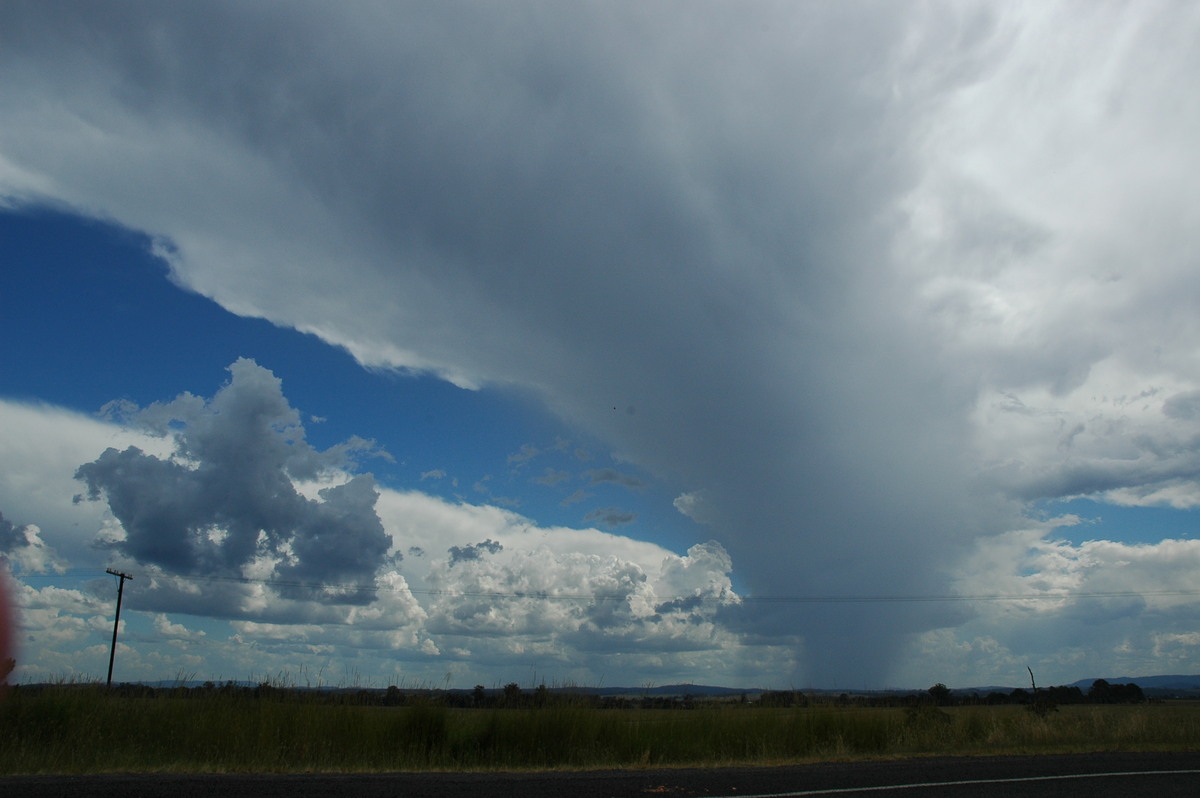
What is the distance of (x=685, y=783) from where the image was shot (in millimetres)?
16000

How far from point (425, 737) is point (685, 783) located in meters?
10.1

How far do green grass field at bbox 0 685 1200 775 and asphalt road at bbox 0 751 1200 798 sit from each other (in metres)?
2.66

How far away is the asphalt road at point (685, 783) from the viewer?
13789 millimetres

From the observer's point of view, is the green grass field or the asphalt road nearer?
the asphalt road

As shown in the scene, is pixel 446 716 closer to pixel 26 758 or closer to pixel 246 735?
pixel 246 735

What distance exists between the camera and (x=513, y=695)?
26.0m

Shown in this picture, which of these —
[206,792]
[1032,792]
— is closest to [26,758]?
[206,792]

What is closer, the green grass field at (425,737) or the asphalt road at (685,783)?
the asphalt road at (685,783)

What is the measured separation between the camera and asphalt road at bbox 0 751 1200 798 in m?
13.8

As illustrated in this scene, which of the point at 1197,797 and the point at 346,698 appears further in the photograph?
the point at 346,698

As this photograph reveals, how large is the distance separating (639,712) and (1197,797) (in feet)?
56.4

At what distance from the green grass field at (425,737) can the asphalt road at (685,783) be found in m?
2.66

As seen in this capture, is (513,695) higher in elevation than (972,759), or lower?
higher

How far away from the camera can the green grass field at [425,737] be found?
19.8 meters
